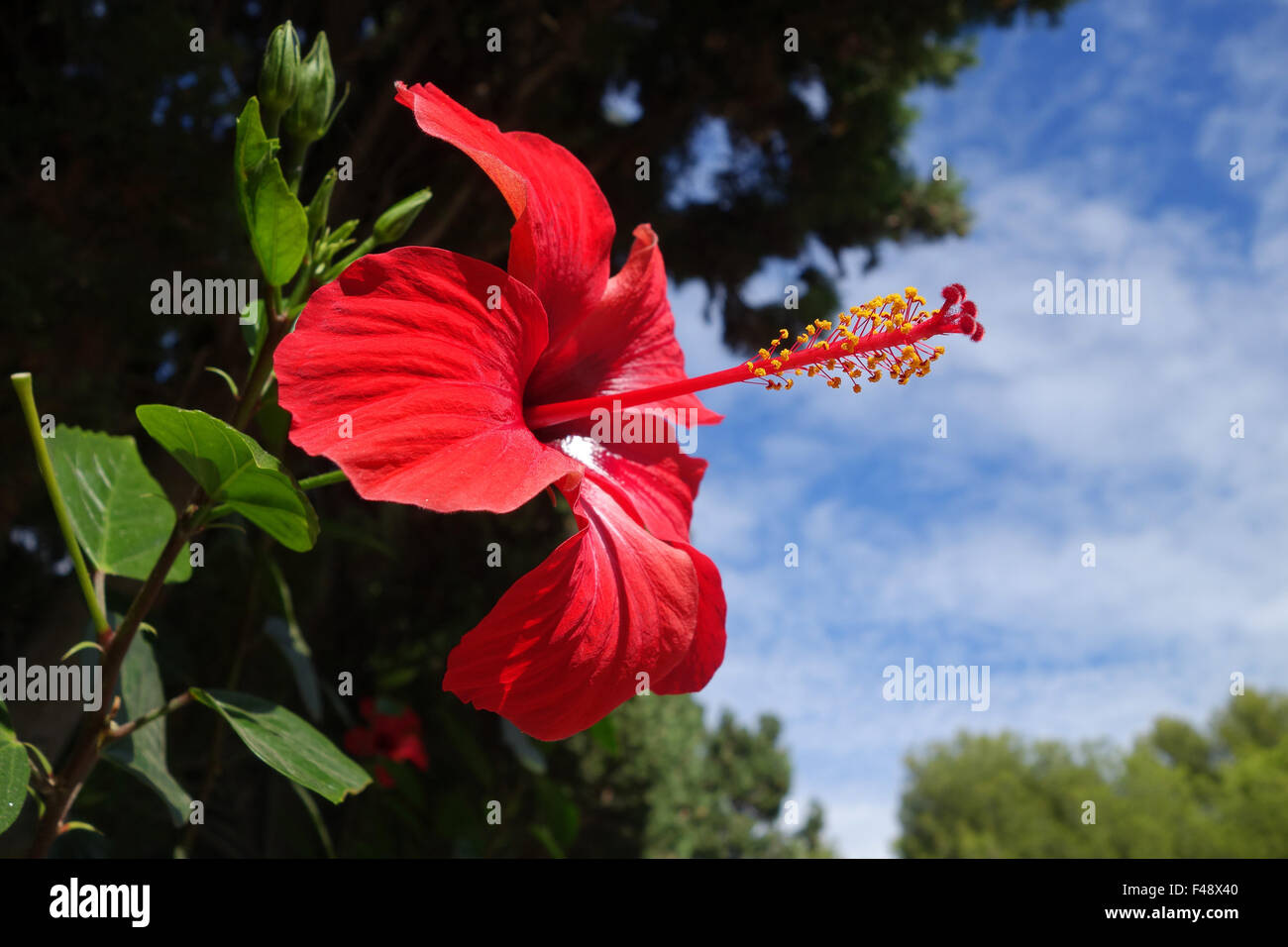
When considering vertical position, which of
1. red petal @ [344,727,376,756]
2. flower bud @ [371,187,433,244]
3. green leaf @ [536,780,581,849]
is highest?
flower bud @ [371,187,433,244]

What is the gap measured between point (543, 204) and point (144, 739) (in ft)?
2.39

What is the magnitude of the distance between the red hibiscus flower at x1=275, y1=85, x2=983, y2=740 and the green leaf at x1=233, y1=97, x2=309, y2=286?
0.40 ft

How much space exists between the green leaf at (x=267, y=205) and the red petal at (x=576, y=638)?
0.31 meters

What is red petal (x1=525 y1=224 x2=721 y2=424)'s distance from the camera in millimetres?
918

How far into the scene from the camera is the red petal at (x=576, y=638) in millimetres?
730

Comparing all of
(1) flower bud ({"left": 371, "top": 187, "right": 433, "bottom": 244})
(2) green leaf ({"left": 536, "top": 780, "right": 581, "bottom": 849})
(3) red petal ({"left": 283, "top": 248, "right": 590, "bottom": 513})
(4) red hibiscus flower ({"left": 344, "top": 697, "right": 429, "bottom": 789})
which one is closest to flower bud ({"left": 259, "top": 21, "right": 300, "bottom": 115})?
(1) flower bud ({"left": 371, "top": 187, "right": 433, "bottom": 244})

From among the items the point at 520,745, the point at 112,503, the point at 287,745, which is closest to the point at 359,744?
the point at 520,745

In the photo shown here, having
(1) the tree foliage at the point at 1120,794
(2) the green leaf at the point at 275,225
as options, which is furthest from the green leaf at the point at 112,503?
(1) the tree foliage at the point at 1120,794

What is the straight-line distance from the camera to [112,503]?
3.63 ft

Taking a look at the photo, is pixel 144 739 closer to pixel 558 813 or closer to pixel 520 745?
pixel 520 745

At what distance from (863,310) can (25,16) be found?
3.23 meters

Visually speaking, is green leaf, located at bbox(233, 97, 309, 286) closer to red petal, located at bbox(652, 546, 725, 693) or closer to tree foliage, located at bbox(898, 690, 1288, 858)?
red petal, located at bbox(652, 546, 725, 693)
